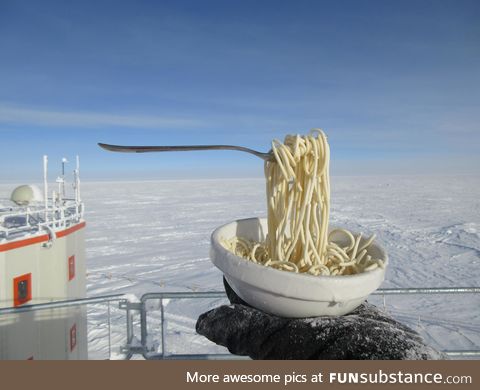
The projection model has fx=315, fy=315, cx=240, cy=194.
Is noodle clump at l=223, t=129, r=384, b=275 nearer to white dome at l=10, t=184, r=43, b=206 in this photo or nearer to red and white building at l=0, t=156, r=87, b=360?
red and white building at l=0, t=156, r=87, b=360

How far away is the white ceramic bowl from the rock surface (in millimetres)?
69

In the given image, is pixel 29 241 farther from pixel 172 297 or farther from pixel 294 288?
pixel 294 288

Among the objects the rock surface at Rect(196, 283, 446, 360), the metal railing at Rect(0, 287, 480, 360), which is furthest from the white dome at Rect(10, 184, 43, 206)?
A: the rock surface at Rect(196, 283, 446, 360)

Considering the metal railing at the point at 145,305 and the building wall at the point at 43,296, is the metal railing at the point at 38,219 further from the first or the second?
the metal railing at the point at 145,305

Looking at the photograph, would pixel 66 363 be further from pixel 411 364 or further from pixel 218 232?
pixel 411 364

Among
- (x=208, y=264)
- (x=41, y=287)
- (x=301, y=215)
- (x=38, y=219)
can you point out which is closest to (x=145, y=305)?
(x=301, y=215)

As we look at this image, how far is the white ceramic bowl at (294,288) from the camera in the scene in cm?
166

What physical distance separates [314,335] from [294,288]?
319mm

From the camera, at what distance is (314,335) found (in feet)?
5.77

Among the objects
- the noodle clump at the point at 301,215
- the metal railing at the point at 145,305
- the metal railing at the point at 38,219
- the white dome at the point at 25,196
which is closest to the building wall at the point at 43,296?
the metal railing at the point at 38,219

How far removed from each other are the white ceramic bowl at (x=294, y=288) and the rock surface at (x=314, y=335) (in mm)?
69

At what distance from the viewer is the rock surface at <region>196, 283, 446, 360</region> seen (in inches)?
63.0

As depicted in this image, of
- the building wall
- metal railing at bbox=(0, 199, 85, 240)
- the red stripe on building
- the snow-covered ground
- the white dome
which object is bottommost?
the snow-covered ground

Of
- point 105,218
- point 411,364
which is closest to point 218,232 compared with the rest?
point 411,364
